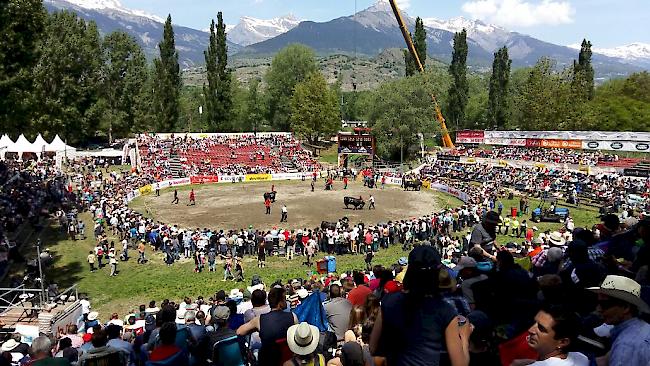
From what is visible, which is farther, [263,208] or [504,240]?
[263,208]

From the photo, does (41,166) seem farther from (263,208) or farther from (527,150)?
(527,150)

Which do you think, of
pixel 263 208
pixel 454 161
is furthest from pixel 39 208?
pixel 454 161

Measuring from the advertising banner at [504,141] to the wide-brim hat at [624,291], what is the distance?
65.6 meters

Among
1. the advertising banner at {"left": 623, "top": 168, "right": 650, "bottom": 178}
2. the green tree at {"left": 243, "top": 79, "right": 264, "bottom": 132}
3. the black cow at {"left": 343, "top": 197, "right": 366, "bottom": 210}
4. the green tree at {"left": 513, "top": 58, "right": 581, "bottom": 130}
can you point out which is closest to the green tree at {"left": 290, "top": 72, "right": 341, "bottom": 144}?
the green tree at {"left": 513, "top": 58, "right": 581, "bottom": 130}

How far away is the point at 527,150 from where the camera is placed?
64625mm

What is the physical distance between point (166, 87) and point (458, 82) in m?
44.9

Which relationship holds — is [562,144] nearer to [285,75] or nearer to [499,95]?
[499,95]

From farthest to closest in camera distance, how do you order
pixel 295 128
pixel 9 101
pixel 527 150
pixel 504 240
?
1. pixel 295 128
2. pixel 527 150
3. pixel 504 240
4. pixel 9 101

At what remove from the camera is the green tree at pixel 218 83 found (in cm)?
7181

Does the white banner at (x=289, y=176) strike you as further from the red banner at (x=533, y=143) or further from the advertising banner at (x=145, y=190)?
the red banner at (x=533, y=143)

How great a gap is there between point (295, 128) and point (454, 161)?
99.9 feet

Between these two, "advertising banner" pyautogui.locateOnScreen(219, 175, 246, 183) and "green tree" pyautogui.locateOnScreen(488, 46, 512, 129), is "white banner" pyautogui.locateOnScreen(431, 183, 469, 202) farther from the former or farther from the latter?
"green tree" pyautogui.locateOnScreen(488, 46, 512, 129)

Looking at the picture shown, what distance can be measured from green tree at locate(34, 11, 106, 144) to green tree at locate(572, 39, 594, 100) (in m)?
67.4

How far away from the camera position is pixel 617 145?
57.3m
